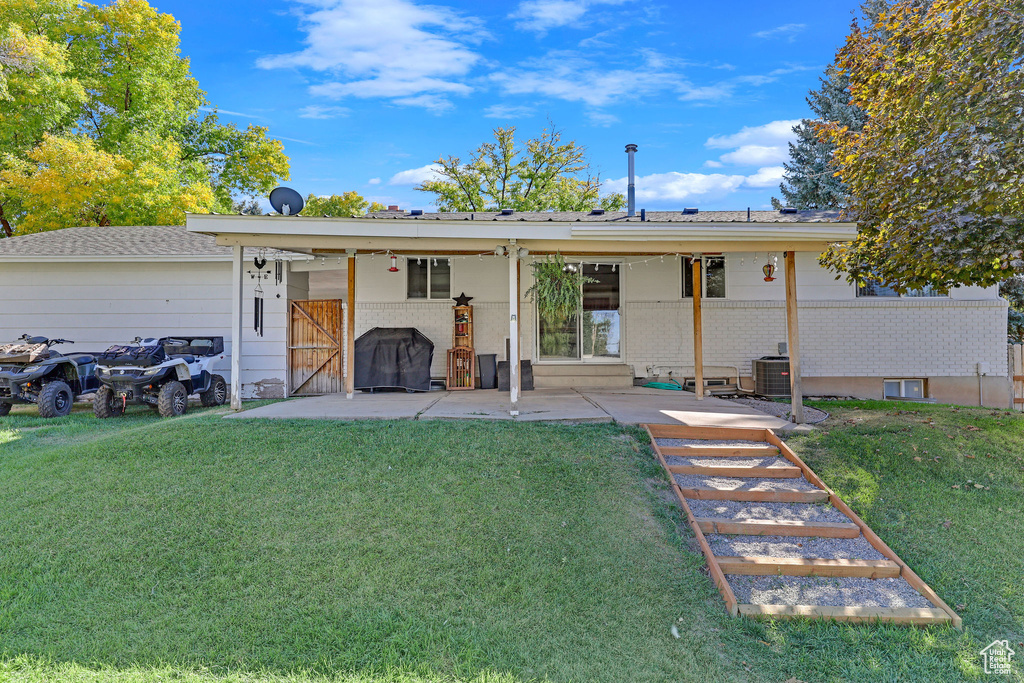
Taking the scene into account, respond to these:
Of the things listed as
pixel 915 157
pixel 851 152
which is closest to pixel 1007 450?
pixel 915 157

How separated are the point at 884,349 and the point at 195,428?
445 inches

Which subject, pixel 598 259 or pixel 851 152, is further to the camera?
pixel 598 259

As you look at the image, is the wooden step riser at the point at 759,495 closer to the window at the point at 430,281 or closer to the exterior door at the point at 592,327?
the exterior door at the point at 592,327

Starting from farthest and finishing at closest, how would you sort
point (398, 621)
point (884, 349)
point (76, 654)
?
1. point (884, 349)
2. point (398, 621)
3. point (76, 654)

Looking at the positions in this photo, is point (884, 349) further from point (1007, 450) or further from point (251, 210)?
point (251, 210)

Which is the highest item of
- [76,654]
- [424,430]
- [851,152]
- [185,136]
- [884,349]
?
[185,136]

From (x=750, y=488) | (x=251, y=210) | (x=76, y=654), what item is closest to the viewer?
(x=76, y=654)

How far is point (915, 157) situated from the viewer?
5992 millimetres

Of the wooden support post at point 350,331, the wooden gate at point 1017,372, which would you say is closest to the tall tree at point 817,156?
the wooden gate at point 1017,372

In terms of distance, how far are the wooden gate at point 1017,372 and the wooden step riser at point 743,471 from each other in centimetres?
820

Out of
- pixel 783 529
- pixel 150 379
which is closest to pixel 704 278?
pixel 783 529

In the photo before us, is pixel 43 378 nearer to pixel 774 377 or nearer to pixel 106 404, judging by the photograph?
pixel 106 404

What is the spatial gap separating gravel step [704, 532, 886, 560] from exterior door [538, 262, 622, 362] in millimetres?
6276

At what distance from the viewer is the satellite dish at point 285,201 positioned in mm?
7559
